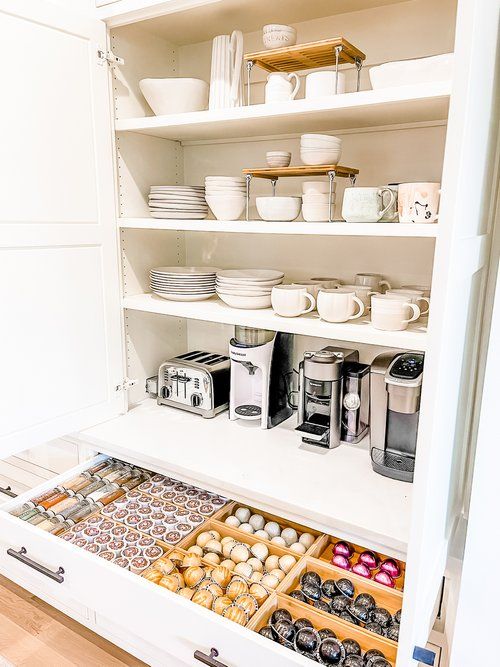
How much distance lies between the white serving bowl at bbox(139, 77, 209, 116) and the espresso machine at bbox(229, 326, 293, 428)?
2.40 feet

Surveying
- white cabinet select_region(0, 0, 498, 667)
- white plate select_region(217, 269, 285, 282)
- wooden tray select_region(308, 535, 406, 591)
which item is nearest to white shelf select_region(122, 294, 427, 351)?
white cabinet select_region(0, 0, 498, 667)

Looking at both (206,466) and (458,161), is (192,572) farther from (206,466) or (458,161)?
(458,161)

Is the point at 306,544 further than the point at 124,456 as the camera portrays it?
No

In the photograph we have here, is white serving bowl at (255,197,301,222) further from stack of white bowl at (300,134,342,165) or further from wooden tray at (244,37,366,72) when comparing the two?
wooden tray at (244,37,366,72)

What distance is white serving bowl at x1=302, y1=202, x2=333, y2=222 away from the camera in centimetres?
142

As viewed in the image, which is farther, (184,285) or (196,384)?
(196,384)

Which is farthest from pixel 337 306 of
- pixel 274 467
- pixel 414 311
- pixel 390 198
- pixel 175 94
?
pixel 175 94

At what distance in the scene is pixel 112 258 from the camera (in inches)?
69.4

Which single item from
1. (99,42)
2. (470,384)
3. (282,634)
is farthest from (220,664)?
(99,42)

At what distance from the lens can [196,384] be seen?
6.17ft

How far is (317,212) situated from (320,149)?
0.54ft

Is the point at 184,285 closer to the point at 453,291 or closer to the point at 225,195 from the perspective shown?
the point at 225,195

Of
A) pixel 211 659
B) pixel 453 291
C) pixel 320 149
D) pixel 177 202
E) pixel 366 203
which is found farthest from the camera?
pixel 177 202

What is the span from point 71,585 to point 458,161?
1.34m
